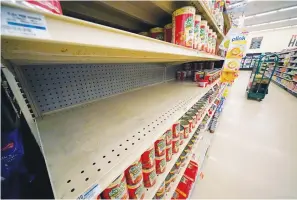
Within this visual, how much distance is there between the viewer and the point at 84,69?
0.79 metres

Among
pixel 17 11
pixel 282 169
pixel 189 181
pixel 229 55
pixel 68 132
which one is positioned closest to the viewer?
pixel 17 11

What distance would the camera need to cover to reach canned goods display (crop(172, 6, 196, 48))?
708 millimetres

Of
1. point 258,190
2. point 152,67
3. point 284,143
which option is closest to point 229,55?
point 152,67

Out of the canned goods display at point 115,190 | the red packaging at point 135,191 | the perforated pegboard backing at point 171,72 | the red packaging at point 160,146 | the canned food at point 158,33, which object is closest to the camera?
the canned goods display at point 115,190

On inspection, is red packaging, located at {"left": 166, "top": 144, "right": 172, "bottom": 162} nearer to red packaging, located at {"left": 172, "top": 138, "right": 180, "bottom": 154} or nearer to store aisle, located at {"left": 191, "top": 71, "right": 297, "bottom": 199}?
red packaging, located at {"left": 172, "top": 138, "right": 180, "bottom": 154}

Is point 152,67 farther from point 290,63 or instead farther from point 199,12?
point 290,63

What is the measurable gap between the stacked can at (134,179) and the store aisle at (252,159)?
1.08 metres

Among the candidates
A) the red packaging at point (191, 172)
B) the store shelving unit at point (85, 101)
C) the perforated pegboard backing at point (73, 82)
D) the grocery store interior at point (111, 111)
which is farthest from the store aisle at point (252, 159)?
the perforated pegboard backing at point (73, 82)

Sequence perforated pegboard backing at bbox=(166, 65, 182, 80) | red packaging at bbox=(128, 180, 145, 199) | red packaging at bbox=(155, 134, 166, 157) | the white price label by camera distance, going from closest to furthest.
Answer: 1. the white price label
2. red packaging at bbox=(128, 180, 145, 199)
3. red packaging at bbox=(155, 134, 166, 157)
4. perforated pegboard backing at bbox=(166, 65, 182, 80)

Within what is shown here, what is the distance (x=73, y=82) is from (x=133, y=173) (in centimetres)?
59

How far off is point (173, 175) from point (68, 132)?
2.85 ft

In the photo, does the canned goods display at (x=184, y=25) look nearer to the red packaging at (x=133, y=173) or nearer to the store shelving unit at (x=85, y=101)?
the store shelving unit at (x=85, y=101)

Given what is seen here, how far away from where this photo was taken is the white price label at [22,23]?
0.17 metres

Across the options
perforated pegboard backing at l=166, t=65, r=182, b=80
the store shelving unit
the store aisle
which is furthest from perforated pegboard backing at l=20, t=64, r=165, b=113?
the store aisle
